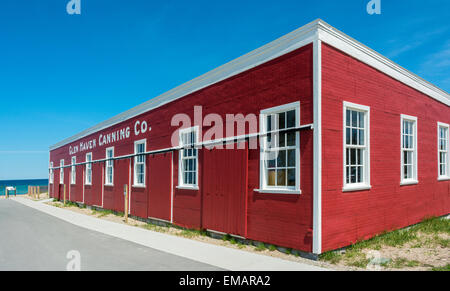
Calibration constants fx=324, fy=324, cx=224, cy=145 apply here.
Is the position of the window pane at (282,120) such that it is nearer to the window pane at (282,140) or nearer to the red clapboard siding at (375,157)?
the window pane at (282,140)

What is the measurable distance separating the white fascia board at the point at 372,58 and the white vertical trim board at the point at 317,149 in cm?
48

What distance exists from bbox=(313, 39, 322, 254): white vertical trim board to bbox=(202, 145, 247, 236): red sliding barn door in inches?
86.1

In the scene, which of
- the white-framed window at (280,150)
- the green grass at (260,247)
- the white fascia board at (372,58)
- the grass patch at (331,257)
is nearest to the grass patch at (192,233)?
the green grass at (260,247)

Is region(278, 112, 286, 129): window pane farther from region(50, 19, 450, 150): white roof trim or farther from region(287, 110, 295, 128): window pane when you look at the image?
region(50, 19, 450, 150): white roof trim

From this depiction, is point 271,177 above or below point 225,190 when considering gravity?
above

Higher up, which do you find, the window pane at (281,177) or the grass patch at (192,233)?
the window pane at (281,177)

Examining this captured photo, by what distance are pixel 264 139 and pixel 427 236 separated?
17.1 feet

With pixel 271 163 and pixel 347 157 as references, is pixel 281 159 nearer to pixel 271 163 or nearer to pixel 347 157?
pixel 271 163

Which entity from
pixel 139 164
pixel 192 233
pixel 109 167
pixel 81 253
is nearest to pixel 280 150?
pixel 192 233

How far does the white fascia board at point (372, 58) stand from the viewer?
7.31 meters

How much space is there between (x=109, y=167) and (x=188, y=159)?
840 cm

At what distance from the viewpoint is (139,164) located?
48.3 ft

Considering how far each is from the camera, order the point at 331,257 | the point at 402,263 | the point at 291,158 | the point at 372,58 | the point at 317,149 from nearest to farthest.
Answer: the point at 402,263 → the point at 331,257 → the point at 317,149 → the point at 291,158 → the point at 372,58
